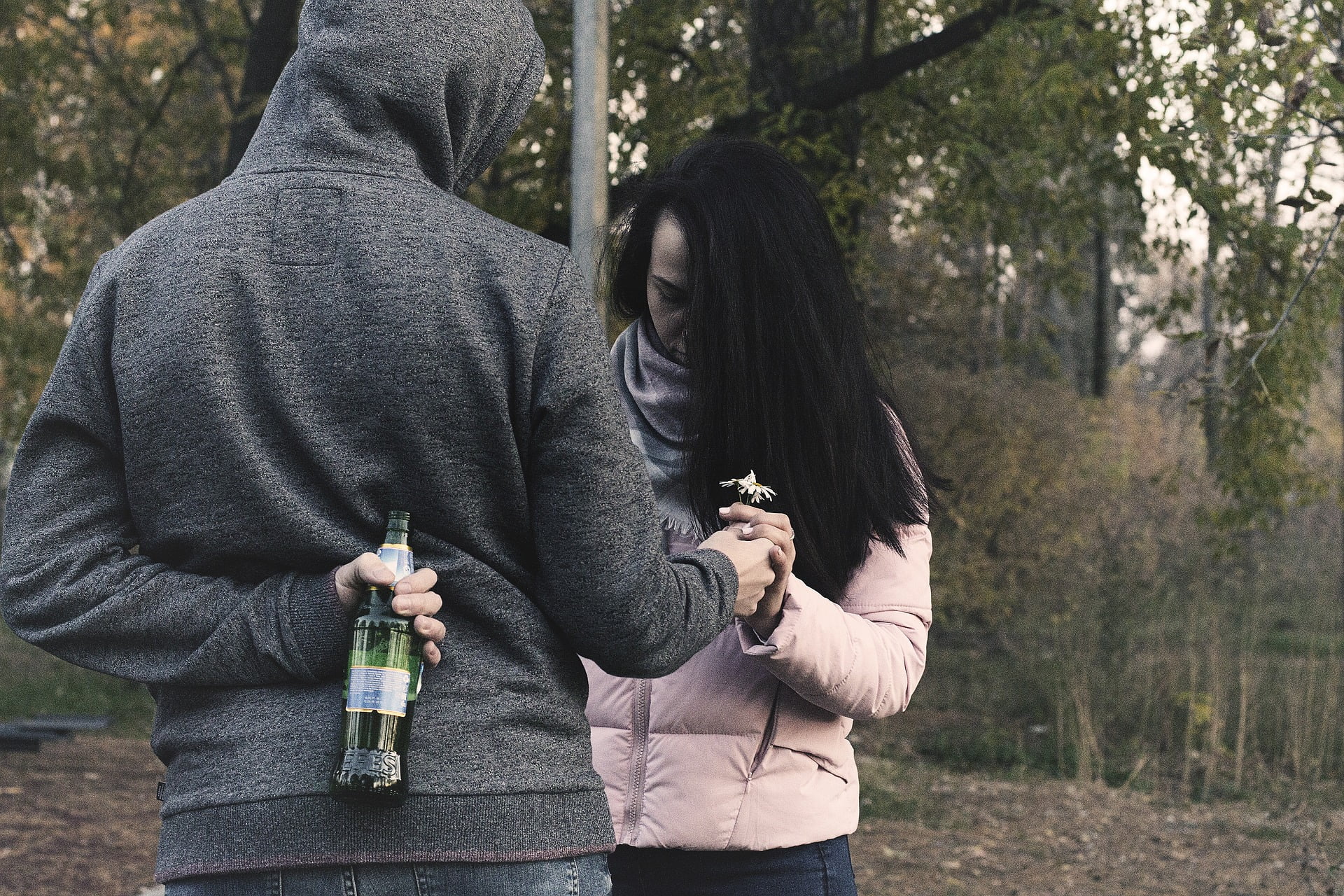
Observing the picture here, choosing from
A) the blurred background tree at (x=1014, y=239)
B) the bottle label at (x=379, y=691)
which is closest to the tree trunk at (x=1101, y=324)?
the blurred background tree at (x=1014, y=239)

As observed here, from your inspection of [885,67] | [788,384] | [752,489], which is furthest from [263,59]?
[752,489]

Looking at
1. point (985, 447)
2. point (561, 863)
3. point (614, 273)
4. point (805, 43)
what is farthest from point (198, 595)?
point (985, 447)

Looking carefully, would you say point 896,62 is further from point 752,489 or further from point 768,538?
point 768,538

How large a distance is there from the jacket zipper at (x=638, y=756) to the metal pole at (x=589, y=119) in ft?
7.76

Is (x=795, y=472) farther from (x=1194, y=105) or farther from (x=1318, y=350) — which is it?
(x=1318, y=350)

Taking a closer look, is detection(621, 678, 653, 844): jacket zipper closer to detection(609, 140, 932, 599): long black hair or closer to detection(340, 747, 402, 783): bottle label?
detection(609, 140, 932, 599): long black hair

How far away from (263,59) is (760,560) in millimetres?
6963

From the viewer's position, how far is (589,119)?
4445 millimetres

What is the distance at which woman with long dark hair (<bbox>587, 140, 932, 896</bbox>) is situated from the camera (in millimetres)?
2074

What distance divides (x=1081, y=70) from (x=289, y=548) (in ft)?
19.6

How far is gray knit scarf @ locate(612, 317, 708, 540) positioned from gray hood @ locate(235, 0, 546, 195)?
551mm

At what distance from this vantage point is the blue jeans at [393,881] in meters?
1.51

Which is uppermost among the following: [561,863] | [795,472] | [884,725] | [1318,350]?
[1318,350]

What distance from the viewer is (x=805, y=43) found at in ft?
26.2
